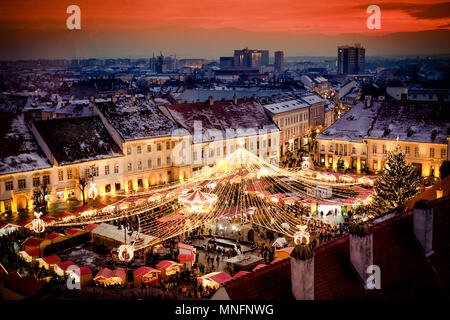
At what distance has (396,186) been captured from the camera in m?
32.9

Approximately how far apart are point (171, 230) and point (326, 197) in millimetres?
14362

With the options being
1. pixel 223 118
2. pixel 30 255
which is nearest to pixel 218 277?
pixel 30 255

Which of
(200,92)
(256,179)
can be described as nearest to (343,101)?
(200,92)

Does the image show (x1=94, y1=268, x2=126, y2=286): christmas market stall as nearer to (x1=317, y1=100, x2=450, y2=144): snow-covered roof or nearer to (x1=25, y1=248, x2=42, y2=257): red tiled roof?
(x1=25, y1=248, x2=42, y2=257): red tiled roof

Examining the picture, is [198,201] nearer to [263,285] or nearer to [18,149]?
[18,149]

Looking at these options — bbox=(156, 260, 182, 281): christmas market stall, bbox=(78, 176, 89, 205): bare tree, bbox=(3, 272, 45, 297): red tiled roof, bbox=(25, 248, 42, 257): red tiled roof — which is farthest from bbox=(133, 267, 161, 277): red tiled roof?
bbox=(78, 176, 89, 205): bare tree

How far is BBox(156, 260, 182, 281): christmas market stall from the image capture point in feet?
97.3

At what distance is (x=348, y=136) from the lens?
58.3 meters

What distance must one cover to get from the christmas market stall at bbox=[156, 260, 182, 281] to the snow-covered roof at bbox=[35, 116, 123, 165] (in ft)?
69.8

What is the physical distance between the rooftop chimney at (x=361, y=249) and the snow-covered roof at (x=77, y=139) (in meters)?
38.8

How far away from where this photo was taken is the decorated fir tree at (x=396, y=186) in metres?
32.8

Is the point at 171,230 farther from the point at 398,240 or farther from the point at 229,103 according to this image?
the point at 229,103

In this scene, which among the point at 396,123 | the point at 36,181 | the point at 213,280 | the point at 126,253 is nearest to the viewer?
the point at 213,280

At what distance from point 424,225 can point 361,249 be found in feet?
8.85
